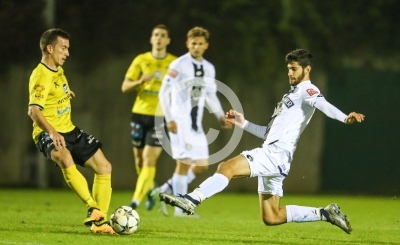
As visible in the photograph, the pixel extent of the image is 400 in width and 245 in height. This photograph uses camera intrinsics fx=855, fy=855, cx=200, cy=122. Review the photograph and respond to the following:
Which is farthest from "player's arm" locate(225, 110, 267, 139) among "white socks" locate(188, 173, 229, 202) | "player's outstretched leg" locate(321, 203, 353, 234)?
"player's outstretched leg" locate(321, 203, 353, 234)

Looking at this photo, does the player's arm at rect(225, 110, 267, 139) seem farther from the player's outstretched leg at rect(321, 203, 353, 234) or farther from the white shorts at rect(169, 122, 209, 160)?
the white shorts at rect(169, 122, 209, 160)

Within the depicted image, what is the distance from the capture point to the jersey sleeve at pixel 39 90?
26.6 feet

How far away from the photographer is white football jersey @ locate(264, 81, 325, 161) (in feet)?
26.5

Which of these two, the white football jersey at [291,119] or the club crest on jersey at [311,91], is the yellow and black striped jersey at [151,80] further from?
the club crest on jersey at [311,91]

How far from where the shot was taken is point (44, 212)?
11180mm

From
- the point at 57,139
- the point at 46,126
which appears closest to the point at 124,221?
the point at 57,139

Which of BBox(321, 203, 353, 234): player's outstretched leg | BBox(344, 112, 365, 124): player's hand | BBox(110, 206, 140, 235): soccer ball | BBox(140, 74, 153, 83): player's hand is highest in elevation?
BBox(140, 74, 153, 83): player's hand

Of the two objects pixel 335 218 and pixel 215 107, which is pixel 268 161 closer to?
pixel 335 218

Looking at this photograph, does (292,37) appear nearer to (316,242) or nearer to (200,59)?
(200,59)

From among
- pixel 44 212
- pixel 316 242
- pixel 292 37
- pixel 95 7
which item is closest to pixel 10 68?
Answer: pixel 95 7

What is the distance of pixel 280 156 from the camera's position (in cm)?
802

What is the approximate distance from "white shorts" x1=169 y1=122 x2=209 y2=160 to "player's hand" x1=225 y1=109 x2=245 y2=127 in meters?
2.91

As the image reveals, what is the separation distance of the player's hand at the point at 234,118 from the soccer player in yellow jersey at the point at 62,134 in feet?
4.38

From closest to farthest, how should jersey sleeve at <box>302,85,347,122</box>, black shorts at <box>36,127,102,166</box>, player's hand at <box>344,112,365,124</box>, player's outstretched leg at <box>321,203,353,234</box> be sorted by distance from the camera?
player's hand at <box>344,112,365,124</box> < jersey sleeve at <box>302,85,347,122</box> < player's outstretched leg at <box>321,203,353,234</box> < black shorts at <box>36,127,102,166</box>
